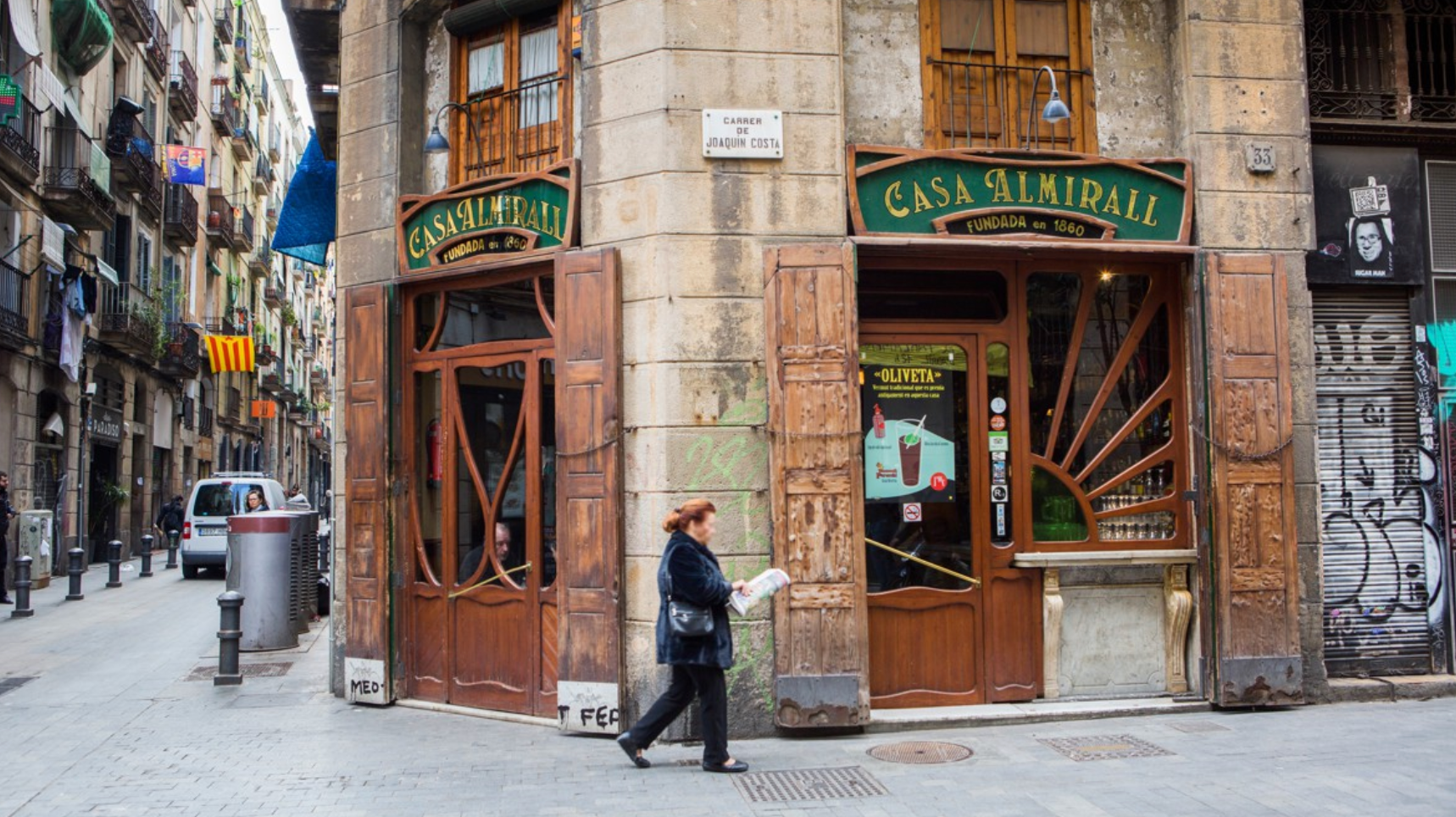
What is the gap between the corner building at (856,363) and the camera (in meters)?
7.70

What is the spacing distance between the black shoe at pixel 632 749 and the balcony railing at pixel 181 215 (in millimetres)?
29364

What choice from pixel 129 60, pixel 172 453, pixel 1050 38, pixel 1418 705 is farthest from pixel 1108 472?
pixel 172 453

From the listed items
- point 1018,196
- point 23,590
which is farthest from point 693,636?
point 23,590

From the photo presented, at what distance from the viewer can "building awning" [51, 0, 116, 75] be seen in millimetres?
22734

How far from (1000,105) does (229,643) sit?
748 centimetres

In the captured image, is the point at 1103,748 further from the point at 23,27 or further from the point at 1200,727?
the point at 23,27

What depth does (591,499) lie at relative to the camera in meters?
7.78

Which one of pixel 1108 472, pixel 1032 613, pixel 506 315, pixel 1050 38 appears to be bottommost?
pixel 1032 613

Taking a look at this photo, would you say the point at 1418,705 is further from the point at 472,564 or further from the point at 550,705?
the point at 472,564

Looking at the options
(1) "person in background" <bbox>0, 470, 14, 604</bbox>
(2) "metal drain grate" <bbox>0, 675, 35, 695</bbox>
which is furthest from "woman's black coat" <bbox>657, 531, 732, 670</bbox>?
(1) "person in background" <bbox>0, 470, 14, 604</bbox>

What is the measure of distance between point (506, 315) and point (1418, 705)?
6900 mm

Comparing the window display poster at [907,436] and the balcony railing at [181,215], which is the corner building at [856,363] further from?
the balcony railing at [181,215]

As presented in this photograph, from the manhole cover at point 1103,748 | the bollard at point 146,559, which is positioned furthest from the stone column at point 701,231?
the bollard at point 146,559

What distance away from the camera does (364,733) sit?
809 centimetres
